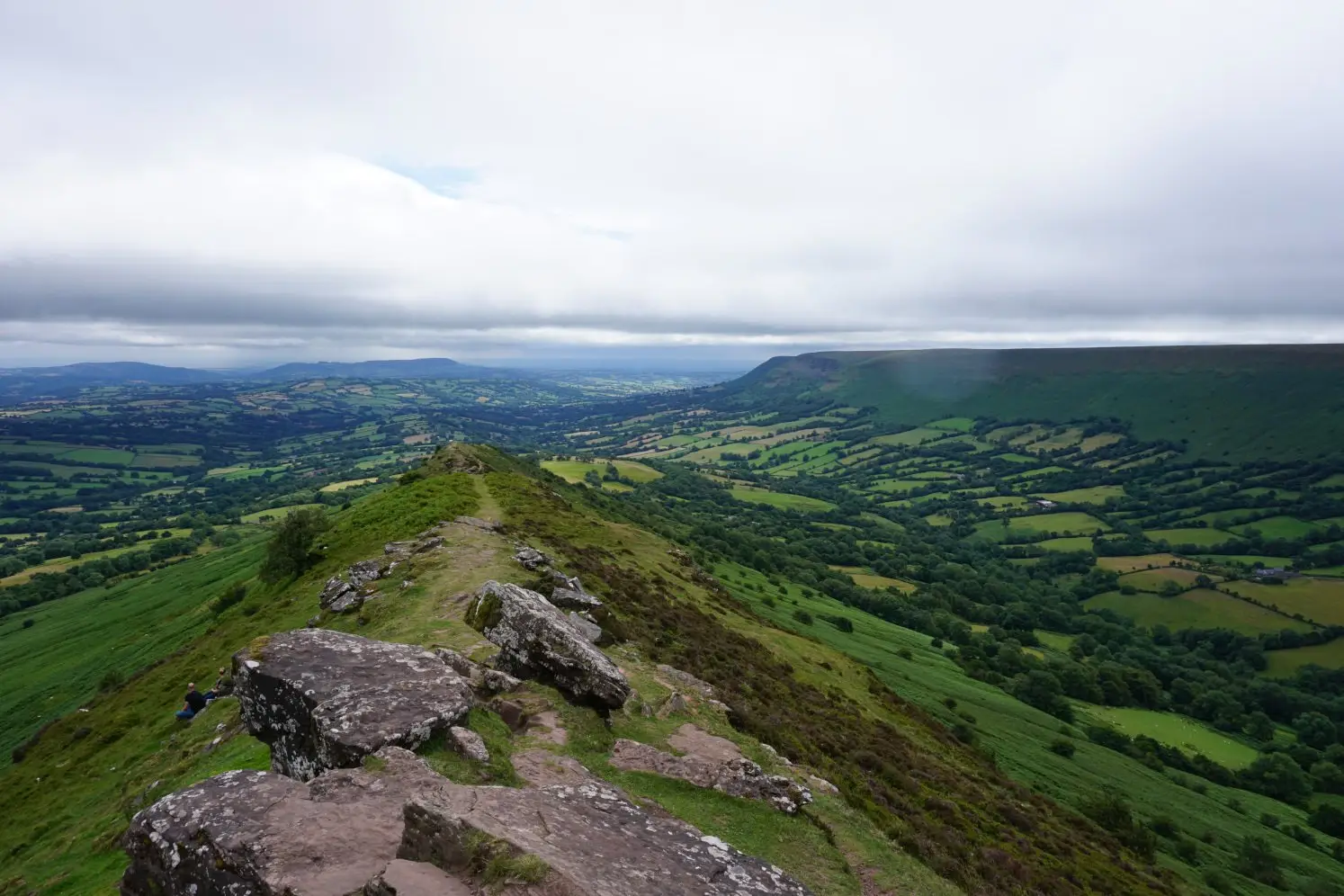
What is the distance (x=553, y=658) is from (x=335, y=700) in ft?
24.7

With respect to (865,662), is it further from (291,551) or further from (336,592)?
(291,551)

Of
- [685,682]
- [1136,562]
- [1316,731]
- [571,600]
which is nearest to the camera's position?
[685,682]

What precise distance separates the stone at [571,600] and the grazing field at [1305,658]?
588 feet

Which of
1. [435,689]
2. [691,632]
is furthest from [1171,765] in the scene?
[435,689]

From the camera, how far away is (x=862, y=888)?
16.8 m

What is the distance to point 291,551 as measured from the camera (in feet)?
163

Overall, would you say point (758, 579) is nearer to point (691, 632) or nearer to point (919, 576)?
point (691, 632)

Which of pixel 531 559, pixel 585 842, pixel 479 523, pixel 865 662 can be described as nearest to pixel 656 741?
pixel 585 842

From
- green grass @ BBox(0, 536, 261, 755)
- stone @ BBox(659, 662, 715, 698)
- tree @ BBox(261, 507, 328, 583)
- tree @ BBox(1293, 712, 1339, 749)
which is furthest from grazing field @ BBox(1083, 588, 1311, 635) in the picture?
green grass @ BBox(0, 536, 261, 755)

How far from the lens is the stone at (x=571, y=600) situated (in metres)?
30.6

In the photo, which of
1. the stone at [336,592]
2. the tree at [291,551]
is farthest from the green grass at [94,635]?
the tree at [291,551]

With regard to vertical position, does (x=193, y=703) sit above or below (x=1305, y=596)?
above

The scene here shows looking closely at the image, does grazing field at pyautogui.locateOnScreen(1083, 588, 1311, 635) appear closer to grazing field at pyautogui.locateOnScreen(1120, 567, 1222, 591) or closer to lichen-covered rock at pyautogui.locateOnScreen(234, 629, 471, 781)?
grazing field at pyautogui.locateOnScreen(1120, 567, 1222, 591)

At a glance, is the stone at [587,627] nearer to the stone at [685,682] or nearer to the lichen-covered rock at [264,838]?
the stone at [685,682]
